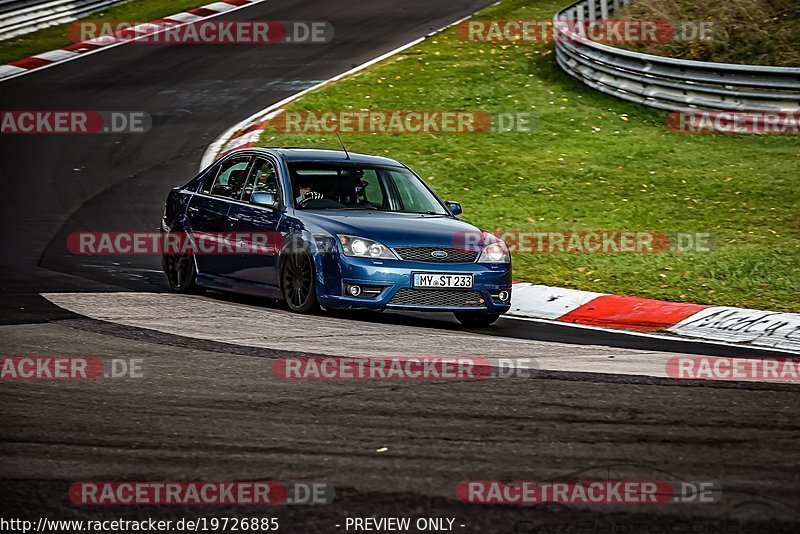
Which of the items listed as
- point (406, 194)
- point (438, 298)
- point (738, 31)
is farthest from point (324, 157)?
point (738, 31)

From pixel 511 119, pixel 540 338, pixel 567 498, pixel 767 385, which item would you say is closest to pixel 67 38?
pixel 511 119

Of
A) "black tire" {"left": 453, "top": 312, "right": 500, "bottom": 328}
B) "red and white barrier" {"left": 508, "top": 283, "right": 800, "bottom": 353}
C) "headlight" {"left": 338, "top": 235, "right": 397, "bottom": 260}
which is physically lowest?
"red and white barrier" {"left": 508, "top": 283, "right": 800, "bottom": 353}

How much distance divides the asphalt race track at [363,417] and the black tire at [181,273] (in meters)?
0.20

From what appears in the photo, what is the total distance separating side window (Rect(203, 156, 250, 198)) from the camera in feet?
39.9

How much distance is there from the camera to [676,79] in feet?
69.5

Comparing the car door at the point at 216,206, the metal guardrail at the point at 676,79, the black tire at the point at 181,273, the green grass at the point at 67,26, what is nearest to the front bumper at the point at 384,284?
the car door at the point at 216,206

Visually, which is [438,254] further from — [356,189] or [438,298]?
[356,189]

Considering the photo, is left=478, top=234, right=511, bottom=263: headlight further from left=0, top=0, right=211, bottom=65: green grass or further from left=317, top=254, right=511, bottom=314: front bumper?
left=0, top=0, right=211, bottom=65: green grass

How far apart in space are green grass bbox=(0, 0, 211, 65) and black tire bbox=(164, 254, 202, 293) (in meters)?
15.7

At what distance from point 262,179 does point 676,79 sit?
11.3 meters

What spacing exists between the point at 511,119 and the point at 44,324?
42.6 ft

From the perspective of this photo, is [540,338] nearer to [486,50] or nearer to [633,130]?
[633,130]

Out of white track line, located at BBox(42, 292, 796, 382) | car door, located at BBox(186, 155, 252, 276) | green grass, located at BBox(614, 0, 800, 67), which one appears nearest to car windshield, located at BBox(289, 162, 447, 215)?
car door, located at BBox(186, 155, 252, 276)

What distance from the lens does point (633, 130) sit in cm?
2069
